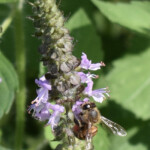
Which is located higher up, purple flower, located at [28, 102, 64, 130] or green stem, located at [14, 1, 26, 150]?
purple flower, located at [28, 102, 64, 130]

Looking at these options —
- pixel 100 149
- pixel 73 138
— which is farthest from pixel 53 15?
pixel 100 149

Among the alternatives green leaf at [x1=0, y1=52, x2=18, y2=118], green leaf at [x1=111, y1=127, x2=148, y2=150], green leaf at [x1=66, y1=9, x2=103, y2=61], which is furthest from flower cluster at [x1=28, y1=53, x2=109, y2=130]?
green leaf at [x1=111, y1=127, x2=148, y2=150]

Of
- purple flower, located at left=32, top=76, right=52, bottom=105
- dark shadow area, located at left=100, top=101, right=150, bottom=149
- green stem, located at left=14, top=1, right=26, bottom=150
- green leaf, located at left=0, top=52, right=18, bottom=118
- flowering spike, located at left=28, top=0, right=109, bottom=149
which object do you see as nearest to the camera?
flowering spike, located at left=28, top=0, right=109, bottom=149

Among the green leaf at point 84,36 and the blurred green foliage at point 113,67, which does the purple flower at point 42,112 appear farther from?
the green leaf at point 84,36

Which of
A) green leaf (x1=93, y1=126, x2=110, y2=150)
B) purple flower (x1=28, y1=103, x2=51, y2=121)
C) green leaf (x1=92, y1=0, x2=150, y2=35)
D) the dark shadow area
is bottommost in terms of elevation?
the dark shadow area

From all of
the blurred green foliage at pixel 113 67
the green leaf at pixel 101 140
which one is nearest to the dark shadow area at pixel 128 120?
the blurred green foliage at pixel 113 67

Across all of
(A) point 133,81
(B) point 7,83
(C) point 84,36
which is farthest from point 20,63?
(A) point 133,81

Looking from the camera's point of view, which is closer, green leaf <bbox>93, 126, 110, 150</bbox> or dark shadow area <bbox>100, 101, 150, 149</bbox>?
green leaf <bbox>93, 126, 110, 150</bbox>

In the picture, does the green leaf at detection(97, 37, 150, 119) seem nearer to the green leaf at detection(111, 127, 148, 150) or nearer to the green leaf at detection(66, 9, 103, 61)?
the green leaf at detection(111, 127, 148, 150)
